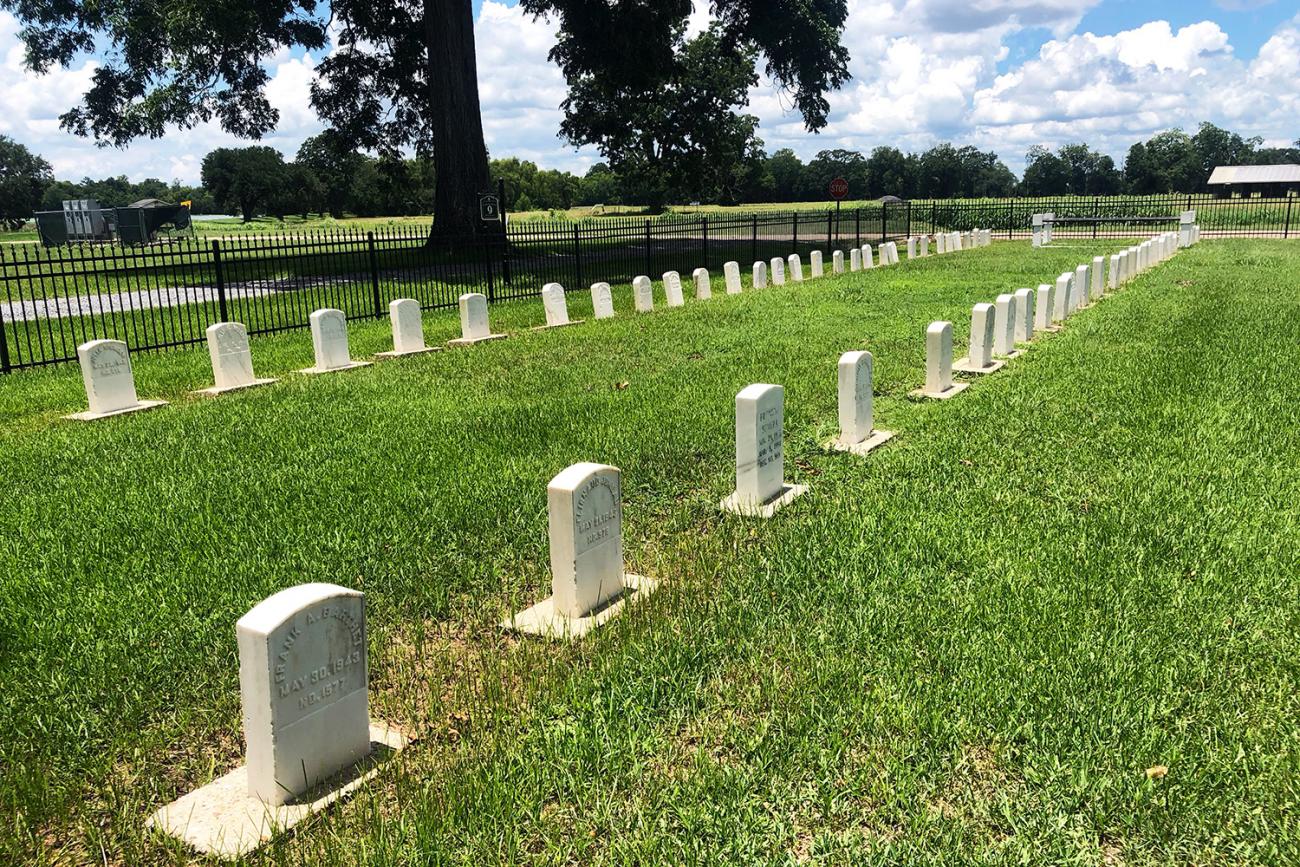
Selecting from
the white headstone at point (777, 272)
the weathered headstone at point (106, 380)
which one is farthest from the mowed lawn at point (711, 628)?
the white headstone at point (777, 272)

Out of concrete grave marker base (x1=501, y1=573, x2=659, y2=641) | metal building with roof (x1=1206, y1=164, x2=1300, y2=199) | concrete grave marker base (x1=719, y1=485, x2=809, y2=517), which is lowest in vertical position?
concrete grave marker base (x1=501, y1=573, x2=659, y2=641)

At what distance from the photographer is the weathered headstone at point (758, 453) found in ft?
19.1

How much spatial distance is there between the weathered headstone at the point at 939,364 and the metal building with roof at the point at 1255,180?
78.5 m

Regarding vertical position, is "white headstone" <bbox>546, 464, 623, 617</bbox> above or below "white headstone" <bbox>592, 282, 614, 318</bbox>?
below

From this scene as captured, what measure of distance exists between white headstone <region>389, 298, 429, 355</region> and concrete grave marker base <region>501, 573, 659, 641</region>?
8577 mm

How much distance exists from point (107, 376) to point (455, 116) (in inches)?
733

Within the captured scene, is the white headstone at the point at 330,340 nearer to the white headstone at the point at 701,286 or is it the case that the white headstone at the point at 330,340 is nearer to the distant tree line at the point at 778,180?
the white headstone at the point at 701,286

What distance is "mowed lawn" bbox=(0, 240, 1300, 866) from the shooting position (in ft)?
9.64

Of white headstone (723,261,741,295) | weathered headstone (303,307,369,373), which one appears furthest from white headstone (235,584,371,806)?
white headstone (723,261,741,295)

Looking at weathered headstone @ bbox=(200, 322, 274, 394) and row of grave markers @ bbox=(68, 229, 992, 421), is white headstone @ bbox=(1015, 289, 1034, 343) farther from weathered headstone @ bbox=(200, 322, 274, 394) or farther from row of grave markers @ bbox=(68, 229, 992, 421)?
weathered headstone @ bbox=(200, 322, 274, 394)

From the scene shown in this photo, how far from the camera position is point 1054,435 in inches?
289

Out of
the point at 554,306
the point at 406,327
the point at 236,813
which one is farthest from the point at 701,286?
the point at 236,813

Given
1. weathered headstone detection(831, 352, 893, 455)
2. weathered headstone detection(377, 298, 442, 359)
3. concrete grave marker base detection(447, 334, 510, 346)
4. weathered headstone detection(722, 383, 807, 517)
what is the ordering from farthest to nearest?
concrete grave marker base detection(447, 334, 510, 346)
weathered headstone detection(377, 298, 442, 359)
weathered headstone detection(831, 352, 893, 455)
weathered headstone detection(722, 383, 807, 517)

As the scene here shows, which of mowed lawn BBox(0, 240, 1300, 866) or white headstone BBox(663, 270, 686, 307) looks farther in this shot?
white headstone BBox(663, 270, 686, 307)
